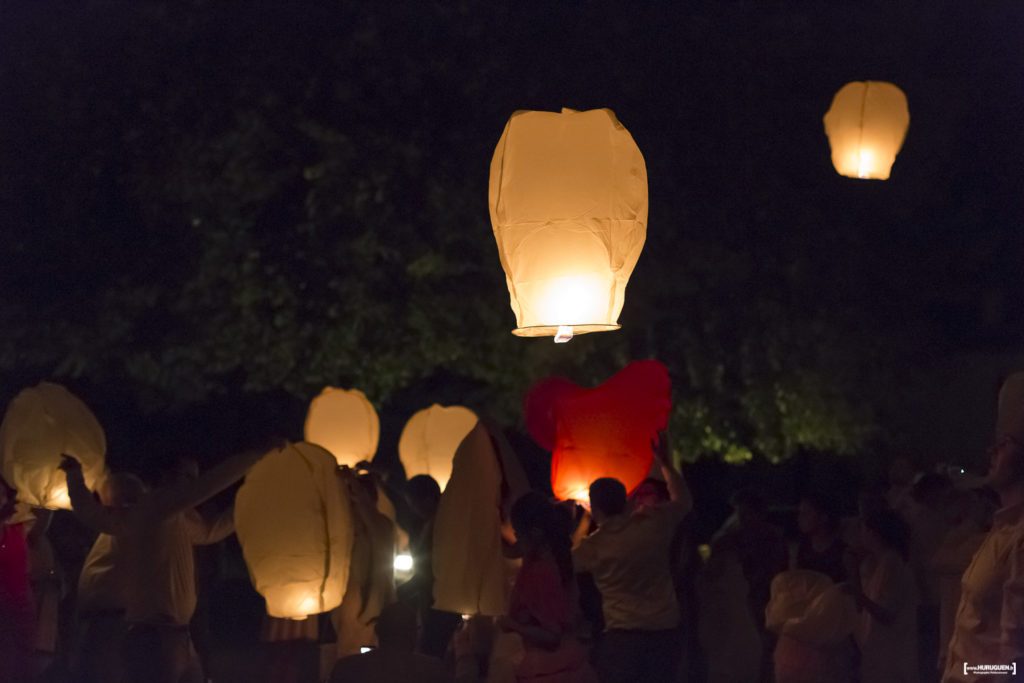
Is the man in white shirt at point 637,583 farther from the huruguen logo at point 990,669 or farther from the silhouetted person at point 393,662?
the huruguen logo at point 990,669

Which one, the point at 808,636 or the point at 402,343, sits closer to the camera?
the point at 808,636

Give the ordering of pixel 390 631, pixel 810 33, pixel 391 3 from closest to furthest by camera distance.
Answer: pixel 390 631 → pixel 391 3 → pixel 810 33

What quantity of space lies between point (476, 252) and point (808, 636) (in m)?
6.40

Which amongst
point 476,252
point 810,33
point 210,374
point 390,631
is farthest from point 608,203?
point 210,374

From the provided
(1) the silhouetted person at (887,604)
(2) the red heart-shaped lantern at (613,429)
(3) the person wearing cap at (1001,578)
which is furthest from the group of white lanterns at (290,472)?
(3) the person wearing cap at (1001,578)

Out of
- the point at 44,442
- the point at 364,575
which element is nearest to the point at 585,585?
the point at 364,575

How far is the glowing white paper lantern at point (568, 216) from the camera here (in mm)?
3990

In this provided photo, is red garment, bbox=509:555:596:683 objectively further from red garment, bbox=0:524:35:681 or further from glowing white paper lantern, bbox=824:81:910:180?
glowing white paper lantern, bbox=824:81:910:180

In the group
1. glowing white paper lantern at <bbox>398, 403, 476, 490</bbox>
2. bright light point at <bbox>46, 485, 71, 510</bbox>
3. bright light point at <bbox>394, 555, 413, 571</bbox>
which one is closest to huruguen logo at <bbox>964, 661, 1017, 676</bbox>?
bright light point at <bbox>394, 555, 413, 571</bbox>

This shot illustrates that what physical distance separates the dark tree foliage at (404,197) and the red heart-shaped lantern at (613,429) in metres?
5.53

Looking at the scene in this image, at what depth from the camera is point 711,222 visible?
10.9 metres

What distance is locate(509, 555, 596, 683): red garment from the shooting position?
A: 3.96m

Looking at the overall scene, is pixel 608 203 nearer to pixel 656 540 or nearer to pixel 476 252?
pixel 656 540

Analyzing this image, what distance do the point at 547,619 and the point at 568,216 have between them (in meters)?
1.39
